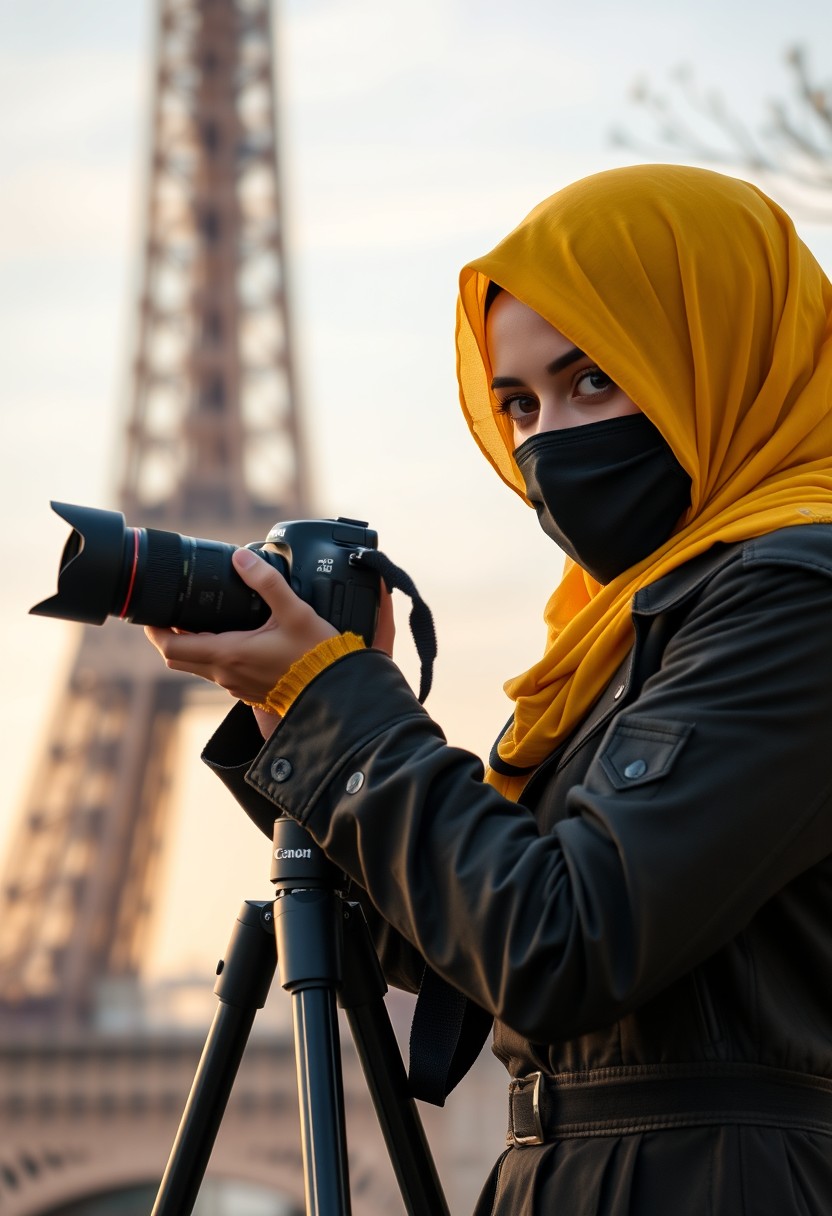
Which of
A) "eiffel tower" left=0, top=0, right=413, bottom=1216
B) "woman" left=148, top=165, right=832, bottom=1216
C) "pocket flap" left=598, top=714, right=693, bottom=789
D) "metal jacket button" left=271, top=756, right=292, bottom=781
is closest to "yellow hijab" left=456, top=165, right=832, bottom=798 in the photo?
"woman" left=148, top=165, right=832, bottom=1216

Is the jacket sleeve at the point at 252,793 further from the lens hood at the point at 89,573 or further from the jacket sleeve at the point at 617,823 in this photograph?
the jacket sleeve at the point at 617,823

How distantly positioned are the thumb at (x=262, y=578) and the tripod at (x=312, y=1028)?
243 mm

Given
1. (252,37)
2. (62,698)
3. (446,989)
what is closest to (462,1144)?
(62,698)

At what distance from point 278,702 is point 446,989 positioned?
0.37 m

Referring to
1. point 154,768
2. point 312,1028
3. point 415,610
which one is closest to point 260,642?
point 415,610

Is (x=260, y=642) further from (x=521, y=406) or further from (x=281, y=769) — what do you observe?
(x=521, y=406)

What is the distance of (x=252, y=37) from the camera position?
24.8 meters

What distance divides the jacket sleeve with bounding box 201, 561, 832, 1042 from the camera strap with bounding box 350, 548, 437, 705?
236mm

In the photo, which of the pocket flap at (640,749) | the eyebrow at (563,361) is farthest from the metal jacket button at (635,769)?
the eyebrow at (563,361)

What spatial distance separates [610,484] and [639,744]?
13.5 inches

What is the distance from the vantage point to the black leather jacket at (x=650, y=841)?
4.64 feet

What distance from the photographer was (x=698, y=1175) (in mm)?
1447

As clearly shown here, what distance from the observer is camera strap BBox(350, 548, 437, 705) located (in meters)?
1.78

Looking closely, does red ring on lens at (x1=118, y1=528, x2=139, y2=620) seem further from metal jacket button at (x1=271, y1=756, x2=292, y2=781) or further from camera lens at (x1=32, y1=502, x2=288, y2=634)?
metal jacket button at (x1=271, y1=756, x2=292, y2=781)
